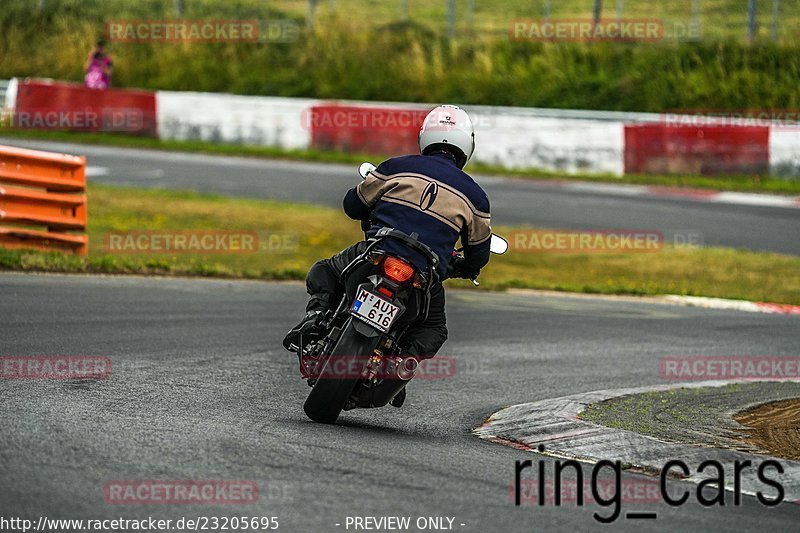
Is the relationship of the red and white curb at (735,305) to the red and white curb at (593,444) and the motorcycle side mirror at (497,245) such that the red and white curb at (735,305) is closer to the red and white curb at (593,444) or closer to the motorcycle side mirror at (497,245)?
the red and white curb at (593,444)

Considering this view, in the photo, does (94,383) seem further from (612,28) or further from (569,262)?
(612,28)

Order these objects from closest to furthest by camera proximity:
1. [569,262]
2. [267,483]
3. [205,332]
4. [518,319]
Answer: [267,483]
[205,332]
[518,319]
[569,262]

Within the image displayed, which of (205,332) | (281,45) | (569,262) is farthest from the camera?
(281,45)

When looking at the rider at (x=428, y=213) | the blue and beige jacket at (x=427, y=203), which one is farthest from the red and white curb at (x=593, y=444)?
the blue and beige jacket at (x=427, y=203)

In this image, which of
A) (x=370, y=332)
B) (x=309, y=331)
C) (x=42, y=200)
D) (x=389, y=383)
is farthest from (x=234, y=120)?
(x=370, y=332)

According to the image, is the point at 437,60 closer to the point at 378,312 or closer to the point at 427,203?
the point at 427,203

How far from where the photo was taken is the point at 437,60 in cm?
3475

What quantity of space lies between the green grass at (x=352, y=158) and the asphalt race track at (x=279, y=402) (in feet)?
39.0

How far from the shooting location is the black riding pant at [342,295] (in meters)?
7.32

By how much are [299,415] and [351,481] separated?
75.5 inches

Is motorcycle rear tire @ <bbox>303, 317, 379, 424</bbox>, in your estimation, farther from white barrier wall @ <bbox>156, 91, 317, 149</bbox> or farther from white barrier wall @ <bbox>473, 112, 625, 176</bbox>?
white barrier wall @ <bbox>156, 91, 317, 149</bbox>

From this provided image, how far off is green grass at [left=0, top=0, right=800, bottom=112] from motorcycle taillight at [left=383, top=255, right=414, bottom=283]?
24329 mm

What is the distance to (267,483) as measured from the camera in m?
5.29

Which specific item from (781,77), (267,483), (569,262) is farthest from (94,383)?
(781,77)
